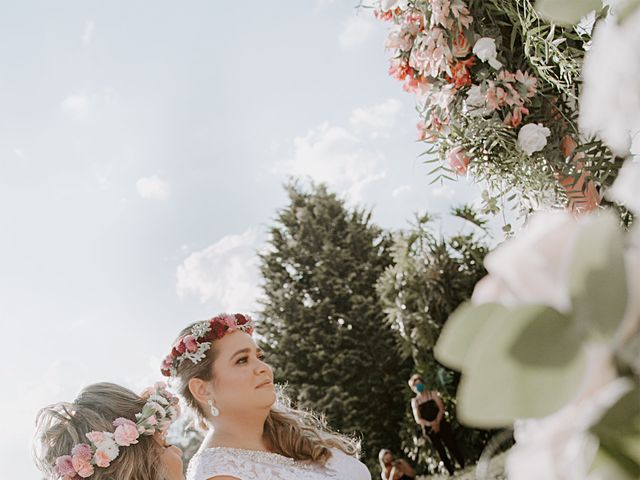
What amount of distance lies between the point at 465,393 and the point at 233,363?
334cm

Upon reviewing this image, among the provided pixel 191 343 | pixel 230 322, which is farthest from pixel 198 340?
pixel 230 322

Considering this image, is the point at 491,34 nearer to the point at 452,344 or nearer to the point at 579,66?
the point at 579,66

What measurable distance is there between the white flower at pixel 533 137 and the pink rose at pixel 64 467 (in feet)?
8.02

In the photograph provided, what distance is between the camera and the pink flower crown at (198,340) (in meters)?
3.60

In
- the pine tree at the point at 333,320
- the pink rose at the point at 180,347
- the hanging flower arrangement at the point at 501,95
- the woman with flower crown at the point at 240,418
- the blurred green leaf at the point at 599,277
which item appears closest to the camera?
the blurred green leaf at the point at 599,277

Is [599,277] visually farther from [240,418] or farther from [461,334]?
[240,418]

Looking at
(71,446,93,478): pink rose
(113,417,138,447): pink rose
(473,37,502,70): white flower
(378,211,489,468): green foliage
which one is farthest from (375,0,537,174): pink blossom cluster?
(378,211,489,468): green foliage

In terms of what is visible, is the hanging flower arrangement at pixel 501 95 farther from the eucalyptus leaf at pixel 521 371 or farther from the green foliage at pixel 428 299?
the green foliage at pixel 428 299

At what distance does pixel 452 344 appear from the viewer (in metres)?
0.31

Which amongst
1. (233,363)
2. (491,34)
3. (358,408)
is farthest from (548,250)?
(358,408)

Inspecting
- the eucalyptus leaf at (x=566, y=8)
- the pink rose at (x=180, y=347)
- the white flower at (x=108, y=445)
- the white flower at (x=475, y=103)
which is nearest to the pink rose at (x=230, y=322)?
the pink rose at (x=180, y=347)

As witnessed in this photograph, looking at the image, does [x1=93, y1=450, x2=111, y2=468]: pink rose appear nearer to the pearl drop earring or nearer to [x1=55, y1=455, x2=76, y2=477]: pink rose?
[x1=55, y1=455, x2=76, y2=477]: pink rose

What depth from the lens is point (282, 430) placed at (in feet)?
12.1

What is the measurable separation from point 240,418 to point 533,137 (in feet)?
6.88
